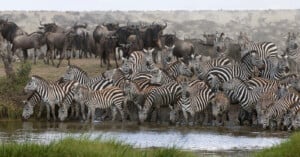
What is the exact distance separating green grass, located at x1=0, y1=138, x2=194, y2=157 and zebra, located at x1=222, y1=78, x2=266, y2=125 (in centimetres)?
1135

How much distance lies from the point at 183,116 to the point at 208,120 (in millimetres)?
688

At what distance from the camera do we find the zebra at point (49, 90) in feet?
83.8

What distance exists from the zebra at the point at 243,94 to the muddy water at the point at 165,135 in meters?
1.05

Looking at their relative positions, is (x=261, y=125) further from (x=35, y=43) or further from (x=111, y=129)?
(x=35, y=43)

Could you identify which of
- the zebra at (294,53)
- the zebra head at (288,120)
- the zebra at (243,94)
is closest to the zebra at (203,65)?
the zebra at (243,94)

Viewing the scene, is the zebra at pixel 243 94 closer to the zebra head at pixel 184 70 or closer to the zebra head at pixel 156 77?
the zebra head at pixel 156 77

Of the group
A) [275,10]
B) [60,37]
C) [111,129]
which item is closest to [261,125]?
[111,129]

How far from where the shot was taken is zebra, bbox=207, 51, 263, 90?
27.0 meters

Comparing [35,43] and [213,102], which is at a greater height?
[35,43]

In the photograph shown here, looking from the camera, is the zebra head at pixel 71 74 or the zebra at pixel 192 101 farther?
the zebra head at pixel 71 74

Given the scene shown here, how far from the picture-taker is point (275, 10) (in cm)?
7681

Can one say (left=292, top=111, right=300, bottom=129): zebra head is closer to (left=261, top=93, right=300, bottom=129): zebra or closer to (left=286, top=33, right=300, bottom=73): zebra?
(left=261, top=93, right=300, bottom=129): zebra

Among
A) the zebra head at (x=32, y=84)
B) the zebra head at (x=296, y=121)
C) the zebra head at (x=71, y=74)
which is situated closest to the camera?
the zebra head at (x=296, y=121)

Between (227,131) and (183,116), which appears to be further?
(183,116)
